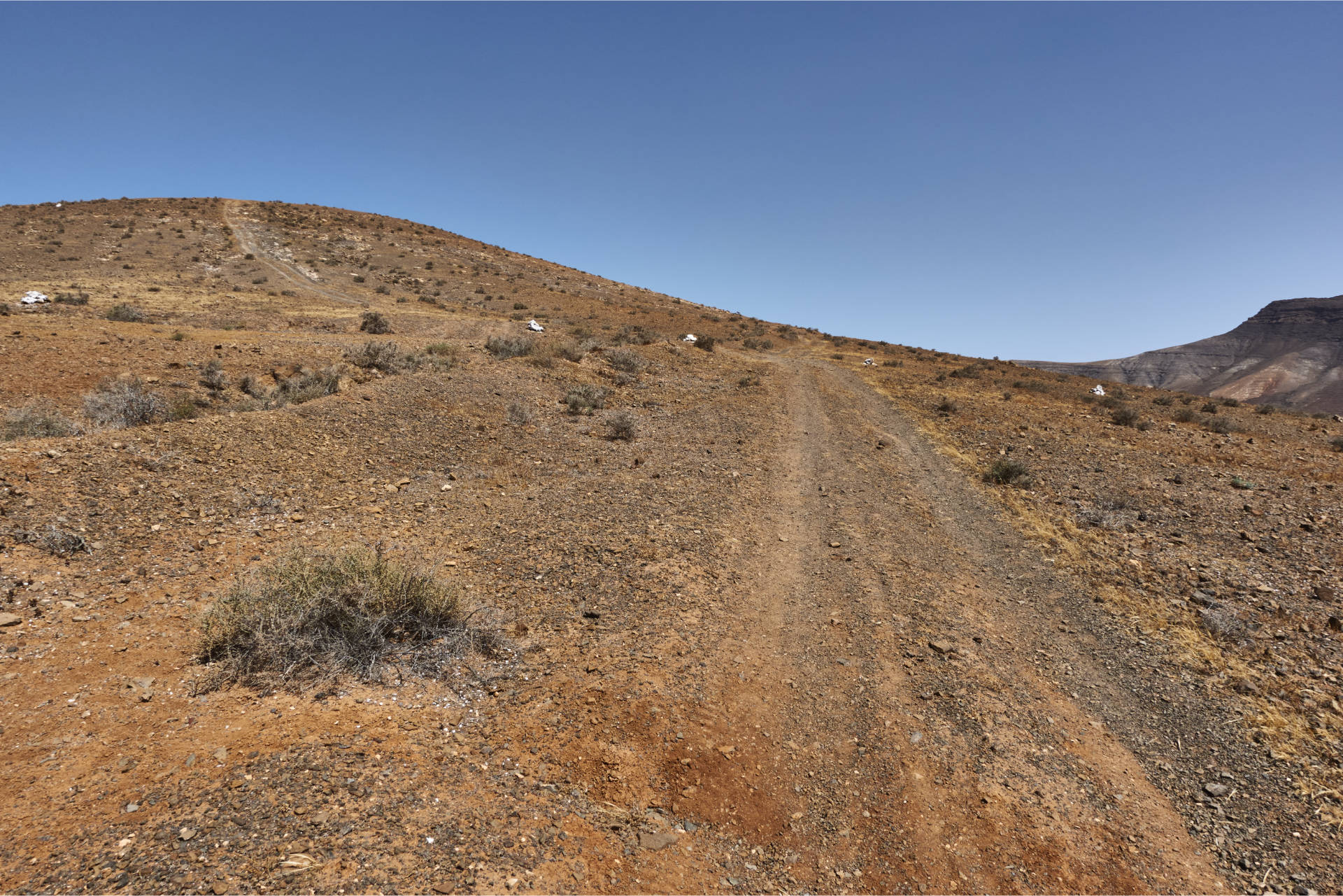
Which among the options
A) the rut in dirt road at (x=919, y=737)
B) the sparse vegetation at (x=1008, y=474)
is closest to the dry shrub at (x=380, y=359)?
the rut in dirt road at (x=919, y=737)

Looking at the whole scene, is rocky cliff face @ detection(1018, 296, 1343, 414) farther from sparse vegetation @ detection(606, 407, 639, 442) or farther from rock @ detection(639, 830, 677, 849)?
rock @ detection(639, 830, 677, 849)

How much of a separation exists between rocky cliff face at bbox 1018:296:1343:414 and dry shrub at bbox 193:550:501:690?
115300 mm

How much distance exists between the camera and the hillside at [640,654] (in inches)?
136

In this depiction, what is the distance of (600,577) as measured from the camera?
6629 mm

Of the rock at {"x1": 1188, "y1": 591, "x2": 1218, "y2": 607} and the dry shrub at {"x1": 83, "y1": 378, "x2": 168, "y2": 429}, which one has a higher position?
the dry shrub at {"x1": 83, "y1": 378, "x2": 168, "y2": 429}

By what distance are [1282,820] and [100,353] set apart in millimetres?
19280

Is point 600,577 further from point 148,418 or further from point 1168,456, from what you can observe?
point 1168,456

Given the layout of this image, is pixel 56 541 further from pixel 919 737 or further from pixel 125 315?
A: pixel 125 315

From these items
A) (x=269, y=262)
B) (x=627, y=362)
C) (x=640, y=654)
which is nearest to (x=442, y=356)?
(x=627, y=362)

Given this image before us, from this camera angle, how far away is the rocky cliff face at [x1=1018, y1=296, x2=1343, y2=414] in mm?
88625

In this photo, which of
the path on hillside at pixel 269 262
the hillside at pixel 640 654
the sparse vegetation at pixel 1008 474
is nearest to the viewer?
the hillside at pixel 640 654

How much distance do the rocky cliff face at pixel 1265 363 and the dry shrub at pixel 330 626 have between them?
Answer: 115m

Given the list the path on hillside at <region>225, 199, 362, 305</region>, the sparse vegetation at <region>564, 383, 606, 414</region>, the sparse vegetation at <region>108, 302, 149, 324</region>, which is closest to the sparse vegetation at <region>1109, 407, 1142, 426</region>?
the sparse vegetation at <region>564, 383, 606, 414</region>

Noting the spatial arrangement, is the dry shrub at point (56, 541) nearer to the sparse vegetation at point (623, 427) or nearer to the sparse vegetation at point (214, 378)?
the sparse vegetation at point (214, 378)
